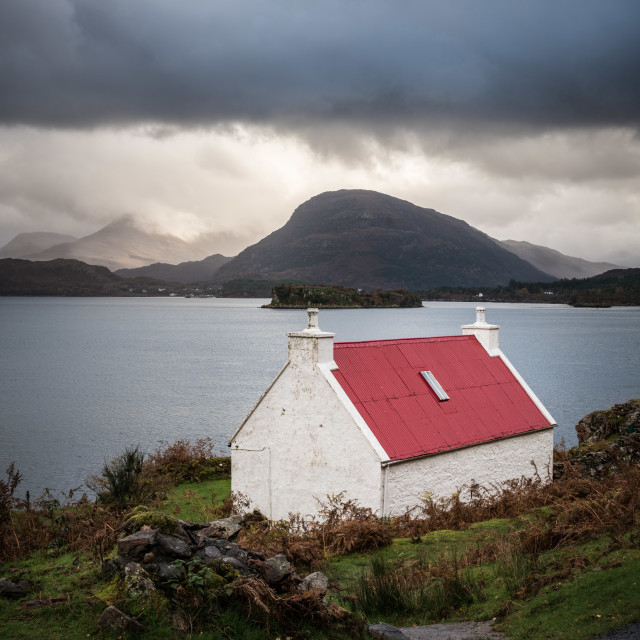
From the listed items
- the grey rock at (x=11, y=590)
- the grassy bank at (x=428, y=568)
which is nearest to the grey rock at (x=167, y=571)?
the grassy bank at (x=428, y=568)

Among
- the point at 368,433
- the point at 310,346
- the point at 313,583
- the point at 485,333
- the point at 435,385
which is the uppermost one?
the point at 485,333

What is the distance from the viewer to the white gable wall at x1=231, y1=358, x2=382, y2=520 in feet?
54.9

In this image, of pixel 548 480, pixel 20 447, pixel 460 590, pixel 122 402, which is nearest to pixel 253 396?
pixel 122 402

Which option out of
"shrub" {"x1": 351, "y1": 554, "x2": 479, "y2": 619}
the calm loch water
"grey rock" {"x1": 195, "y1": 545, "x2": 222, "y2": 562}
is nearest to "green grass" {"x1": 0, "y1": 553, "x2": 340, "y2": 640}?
"grey rock" {"x1": 195, "y1": 545, "x2": 222, "y2": 562}

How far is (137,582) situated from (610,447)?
1727 centimetres

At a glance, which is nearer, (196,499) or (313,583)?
(313,583)

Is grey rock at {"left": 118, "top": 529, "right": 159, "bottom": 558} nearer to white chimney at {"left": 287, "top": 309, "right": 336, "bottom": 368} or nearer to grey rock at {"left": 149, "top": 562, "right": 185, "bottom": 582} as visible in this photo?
grey rock at {"left": 149, "top": 562, "right": 185, "bottom": 582}

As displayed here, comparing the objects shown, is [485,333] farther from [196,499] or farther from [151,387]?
[151,387]

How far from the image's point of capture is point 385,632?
8656 mm

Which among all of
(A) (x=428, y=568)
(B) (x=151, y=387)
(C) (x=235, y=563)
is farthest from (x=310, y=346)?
(B) (x=151, y=387)

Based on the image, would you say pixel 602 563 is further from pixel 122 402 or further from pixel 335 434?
pixel 122 402

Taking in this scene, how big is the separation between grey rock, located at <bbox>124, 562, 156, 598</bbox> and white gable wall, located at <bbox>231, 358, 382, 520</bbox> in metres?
8.52

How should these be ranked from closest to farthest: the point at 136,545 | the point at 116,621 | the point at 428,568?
the point at 116,621 < the point at 136,545 < the point at 428,568

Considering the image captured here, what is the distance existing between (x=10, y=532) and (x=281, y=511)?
22.6 feet
